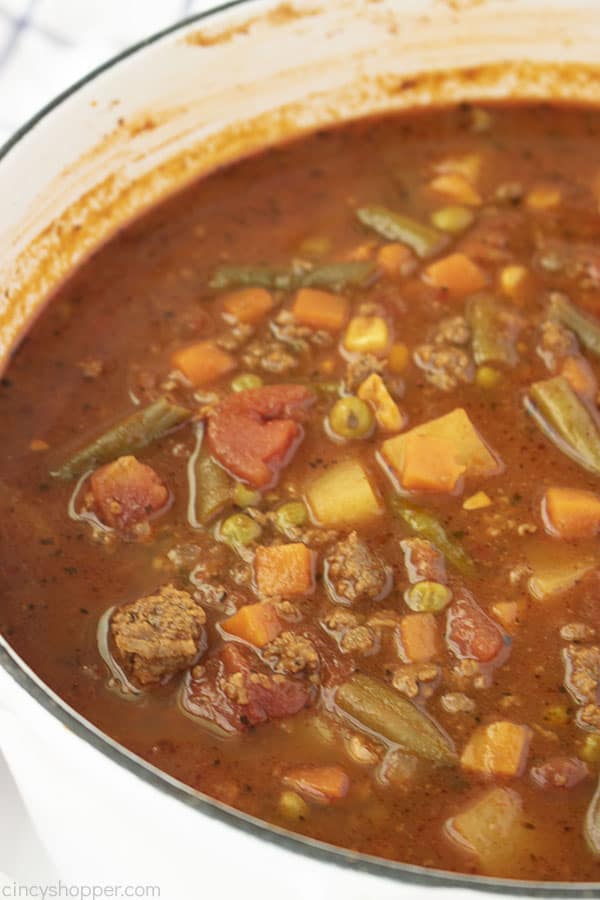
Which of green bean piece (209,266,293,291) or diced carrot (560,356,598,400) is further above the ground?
green bean piece (209,266,293,291)

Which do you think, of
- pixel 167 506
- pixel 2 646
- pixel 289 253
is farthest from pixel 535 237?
pixel 2 646

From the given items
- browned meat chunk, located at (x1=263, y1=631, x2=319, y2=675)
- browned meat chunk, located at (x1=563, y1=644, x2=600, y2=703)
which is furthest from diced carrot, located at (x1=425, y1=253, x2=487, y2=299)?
browned meat chunk, located at (x1=263, y1=631, x2=319, y2=675)

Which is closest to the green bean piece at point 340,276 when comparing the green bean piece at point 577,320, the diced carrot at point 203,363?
the diced carrot at point 203,363

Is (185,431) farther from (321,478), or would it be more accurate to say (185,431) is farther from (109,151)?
(109,151)

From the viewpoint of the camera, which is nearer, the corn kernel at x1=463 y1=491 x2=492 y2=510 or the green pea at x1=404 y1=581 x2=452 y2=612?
the green pea at x1=404 y1=581 x2=452 y2=612

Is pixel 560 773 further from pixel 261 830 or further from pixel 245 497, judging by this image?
pixel 245 497

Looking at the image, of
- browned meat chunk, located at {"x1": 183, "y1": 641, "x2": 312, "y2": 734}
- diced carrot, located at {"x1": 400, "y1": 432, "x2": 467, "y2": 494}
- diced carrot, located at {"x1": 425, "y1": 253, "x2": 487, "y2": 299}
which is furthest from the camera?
diced carrot, located at {"x1": 425, "y1": 253, "x2": 487, "y2": 299}

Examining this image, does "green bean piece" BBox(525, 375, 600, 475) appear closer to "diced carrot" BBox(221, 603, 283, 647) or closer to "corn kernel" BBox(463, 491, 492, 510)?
"corn kernel" BBox(463, 491, 492, 510)

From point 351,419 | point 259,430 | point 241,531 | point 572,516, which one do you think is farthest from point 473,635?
point 259,430

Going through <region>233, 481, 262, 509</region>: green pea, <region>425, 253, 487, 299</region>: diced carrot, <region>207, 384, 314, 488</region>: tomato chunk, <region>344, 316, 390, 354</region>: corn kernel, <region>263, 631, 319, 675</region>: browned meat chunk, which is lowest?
<region>263, 631, 319, 675</region>: browned meat chunk
